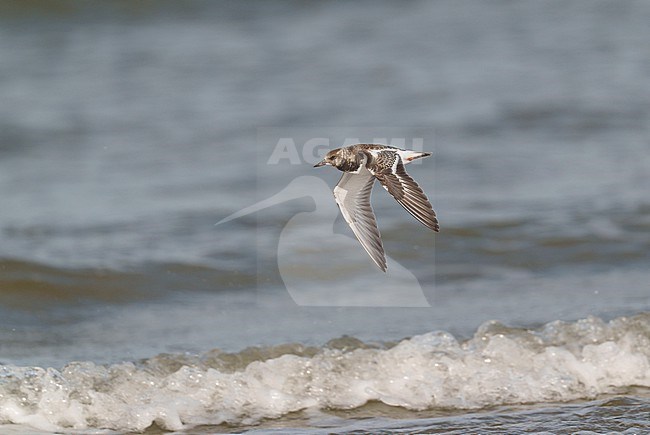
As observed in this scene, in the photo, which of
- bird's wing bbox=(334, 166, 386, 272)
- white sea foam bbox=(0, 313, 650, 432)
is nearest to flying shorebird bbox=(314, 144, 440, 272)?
bird's wing bbox=(334, 166, 386, 272)

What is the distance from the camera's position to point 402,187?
11.3 ft

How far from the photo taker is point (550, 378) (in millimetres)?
4082

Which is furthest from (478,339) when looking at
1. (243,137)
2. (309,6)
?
(309,6)

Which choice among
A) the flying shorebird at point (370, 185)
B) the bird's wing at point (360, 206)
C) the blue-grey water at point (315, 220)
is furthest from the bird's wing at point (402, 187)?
the blue-grey water at point (315, 220)

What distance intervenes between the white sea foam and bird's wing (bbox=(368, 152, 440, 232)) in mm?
808

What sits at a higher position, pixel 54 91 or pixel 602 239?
pixel 54 91

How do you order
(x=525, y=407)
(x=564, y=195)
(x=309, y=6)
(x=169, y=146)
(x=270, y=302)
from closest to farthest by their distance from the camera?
1. (x=525, y=407)
2. (x=270, y=302)
3. (x=564, y=195)
4. (x=169, y=146)
5. (x=309, y=6)

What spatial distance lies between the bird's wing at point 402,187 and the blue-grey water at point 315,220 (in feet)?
2.62

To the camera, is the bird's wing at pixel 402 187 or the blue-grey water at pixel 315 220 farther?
the blue-grey water at pixel 315 220

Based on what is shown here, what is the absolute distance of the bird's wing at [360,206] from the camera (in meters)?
3.78

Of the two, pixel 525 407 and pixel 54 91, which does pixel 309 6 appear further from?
pixel 525 407

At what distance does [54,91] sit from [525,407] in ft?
20.0

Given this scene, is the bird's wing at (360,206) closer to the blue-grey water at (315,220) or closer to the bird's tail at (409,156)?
the bird's tail at (409,156)

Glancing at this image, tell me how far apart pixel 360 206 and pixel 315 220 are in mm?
2402
